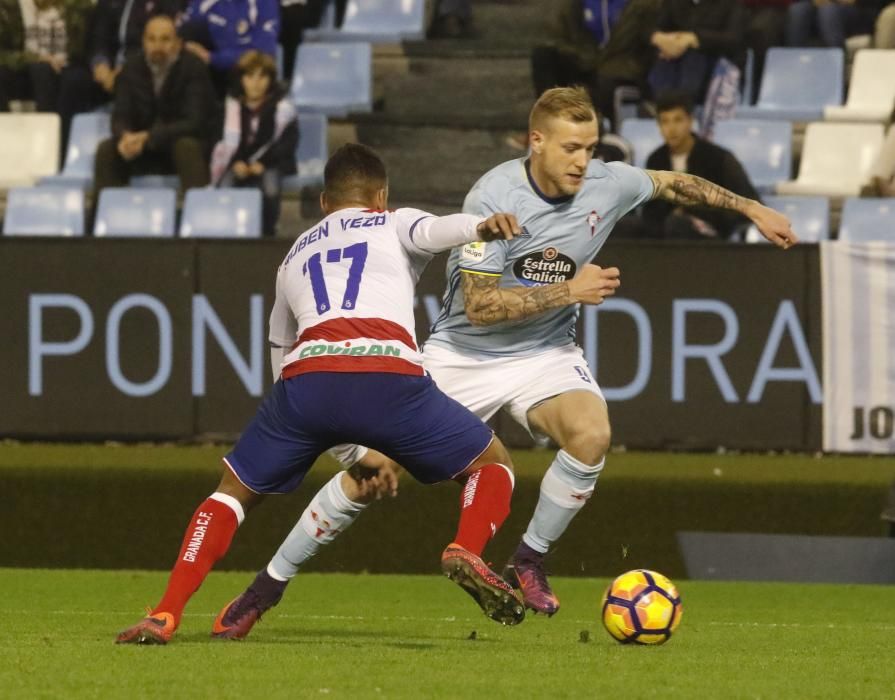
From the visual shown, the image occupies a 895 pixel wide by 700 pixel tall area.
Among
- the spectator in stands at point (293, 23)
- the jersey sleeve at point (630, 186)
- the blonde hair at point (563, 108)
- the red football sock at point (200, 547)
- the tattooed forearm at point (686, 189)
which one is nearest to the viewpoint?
the red football sock at point (200, 547)

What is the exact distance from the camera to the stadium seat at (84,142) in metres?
14.0

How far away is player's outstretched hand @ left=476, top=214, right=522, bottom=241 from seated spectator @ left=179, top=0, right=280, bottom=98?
8440 mm

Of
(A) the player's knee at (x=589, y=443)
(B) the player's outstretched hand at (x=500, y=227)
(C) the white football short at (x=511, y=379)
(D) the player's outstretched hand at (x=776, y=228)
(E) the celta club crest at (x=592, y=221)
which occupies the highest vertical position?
(B) the player's outstretched hand at (x=500, y=227)

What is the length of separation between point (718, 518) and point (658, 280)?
4.44ft

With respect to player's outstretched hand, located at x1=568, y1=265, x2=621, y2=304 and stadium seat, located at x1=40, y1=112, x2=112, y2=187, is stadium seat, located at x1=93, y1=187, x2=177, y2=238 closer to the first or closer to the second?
stadium seat, located at x1=40, y1=112, x2=112, y2=187

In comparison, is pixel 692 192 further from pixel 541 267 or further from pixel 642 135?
pixel 642 135

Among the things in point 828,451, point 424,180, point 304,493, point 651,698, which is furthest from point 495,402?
point 424,180

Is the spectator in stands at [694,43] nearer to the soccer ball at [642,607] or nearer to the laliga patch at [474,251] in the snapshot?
the laliga patch at [474,251]

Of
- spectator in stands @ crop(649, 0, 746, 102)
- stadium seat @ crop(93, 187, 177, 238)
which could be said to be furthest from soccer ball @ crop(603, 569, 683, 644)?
spectator in stands @ crop(649, 0, 746, 102)

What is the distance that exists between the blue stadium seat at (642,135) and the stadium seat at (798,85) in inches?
29.7

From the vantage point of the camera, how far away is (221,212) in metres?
12.6

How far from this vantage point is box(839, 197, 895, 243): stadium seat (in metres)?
11.9

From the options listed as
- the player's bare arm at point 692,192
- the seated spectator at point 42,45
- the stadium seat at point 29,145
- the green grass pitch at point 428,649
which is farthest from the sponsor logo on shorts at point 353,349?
the seated spectator at point 42,45

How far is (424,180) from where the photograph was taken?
544 inches
